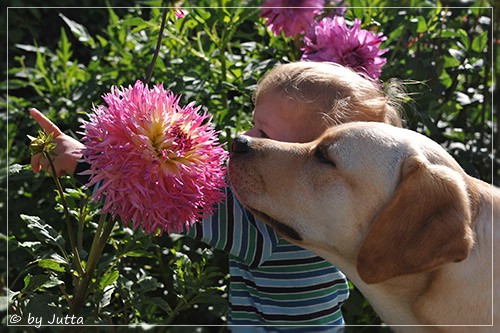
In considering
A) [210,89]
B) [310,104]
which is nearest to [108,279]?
[310,104]

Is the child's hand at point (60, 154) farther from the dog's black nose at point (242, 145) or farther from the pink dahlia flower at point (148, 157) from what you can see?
the dog's black nose at point (242, 145)

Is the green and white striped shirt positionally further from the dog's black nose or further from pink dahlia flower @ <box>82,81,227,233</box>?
pink dahlia flower @ <box>82,81,227,233</box>

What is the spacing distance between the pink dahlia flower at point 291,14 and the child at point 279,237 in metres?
0.34

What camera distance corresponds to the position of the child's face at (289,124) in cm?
243

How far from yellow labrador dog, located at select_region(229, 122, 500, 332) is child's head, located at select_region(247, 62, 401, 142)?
24cm

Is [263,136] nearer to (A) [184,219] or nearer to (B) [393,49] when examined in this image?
(A) [184,219]

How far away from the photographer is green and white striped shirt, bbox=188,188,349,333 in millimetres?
2314

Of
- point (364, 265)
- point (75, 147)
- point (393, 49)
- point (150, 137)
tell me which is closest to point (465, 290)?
point (364, 265)

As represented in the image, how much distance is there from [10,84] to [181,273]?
1.71 metres

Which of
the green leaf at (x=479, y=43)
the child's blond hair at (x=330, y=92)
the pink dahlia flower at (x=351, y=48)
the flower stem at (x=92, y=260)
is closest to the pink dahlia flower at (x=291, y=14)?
the pink dahlia flower at (x=351, y=48)

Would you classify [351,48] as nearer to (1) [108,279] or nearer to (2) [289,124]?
(2) [289,124]

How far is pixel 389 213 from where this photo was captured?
6.50ft

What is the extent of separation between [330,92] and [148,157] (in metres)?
0.78

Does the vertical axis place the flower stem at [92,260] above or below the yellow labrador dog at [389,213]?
below
